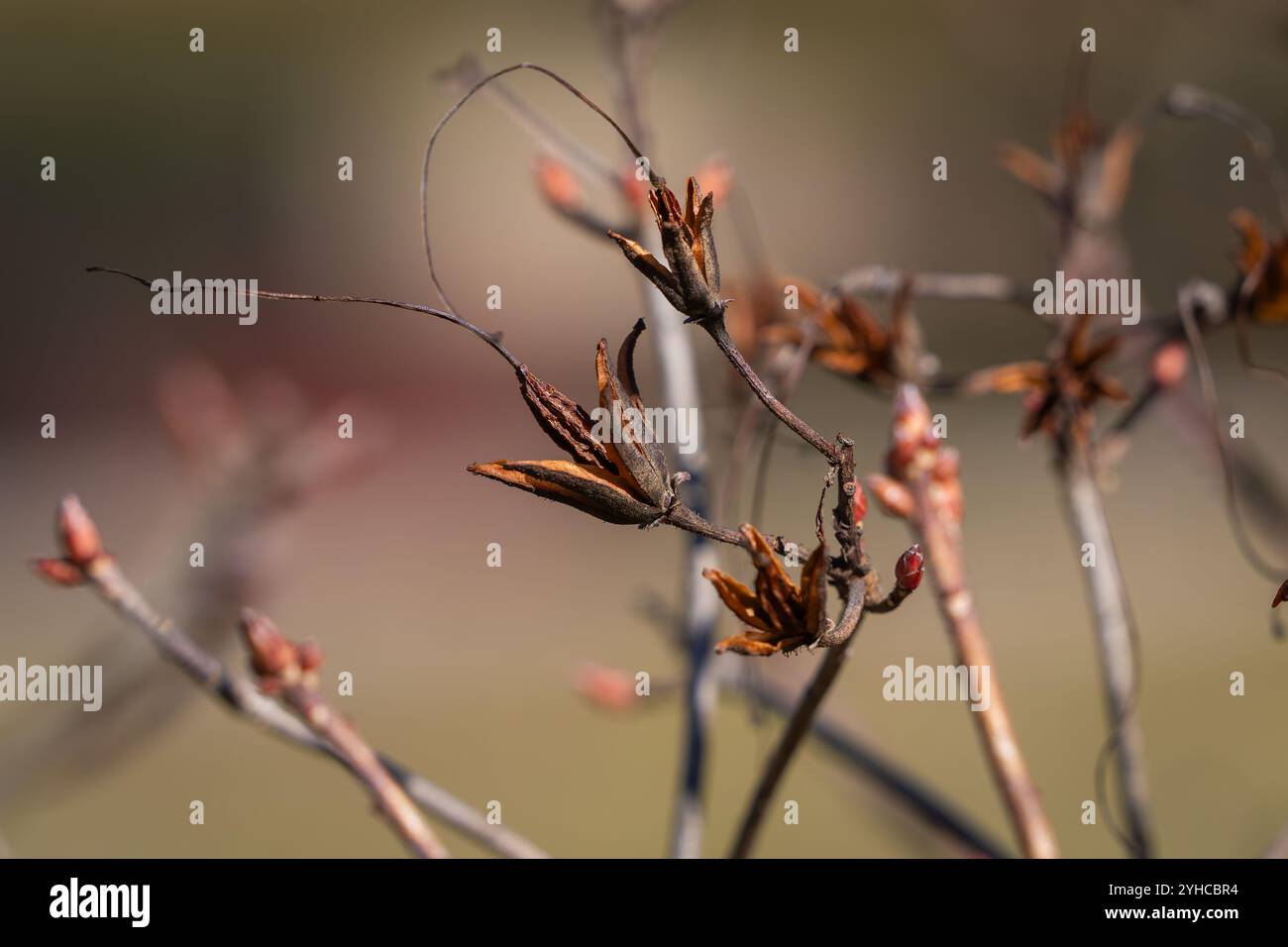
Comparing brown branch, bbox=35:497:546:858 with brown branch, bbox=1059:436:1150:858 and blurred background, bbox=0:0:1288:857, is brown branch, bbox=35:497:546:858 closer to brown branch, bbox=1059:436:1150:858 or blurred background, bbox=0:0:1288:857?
brown branch, bbox=1059:436:1150:858

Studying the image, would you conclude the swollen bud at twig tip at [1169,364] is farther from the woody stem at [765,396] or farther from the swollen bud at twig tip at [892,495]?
the woody stem at [765,396]

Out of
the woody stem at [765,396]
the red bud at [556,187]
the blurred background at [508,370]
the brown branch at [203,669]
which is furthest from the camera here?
the blurred background at [508,370]

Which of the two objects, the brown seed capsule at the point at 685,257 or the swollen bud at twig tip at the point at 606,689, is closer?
the brown seed capsule at the point at 685,257

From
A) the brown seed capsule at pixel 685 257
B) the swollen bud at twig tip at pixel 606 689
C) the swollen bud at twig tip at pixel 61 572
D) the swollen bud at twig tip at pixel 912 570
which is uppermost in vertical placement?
the brown seed capsule at pixel 685 257

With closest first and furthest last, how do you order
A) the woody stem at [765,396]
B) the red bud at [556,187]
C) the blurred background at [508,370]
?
the woody stem at [765,396], the red bud at [556,187], the blurred background at [508,370]

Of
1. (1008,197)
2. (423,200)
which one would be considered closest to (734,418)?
(423,200)

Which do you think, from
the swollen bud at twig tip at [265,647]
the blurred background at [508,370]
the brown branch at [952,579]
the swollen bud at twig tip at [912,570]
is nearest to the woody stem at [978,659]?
the brown branch at [952,579]

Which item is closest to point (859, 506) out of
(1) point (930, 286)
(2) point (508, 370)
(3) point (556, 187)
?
(1) point (930, 286)

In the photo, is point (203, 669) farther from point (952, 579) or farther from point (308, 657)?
point (952, 579)
